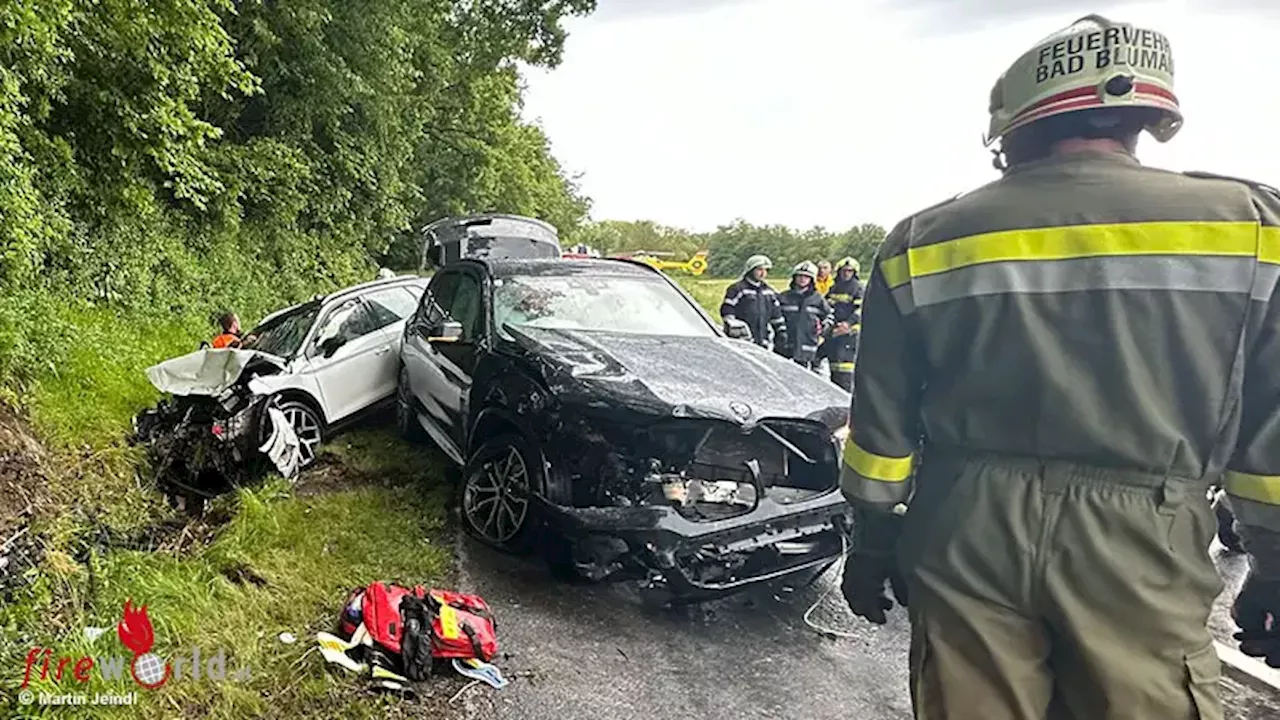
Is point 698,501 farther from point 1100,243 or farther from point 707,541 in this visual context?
point 1100,243

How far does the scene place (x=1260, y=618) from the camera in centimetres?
170

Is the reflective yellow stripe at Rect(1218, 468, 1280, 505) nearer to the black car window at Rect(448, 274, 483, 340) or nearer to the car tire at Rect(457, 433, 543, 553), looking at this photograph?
the car tire at Rect(457, 433, 543, 553)

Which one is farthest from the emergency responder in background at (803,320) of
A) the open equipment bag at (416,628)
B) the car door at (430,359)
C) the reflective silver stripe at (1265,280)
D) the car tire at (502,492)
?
the reflective silver stripe at (1265,280)

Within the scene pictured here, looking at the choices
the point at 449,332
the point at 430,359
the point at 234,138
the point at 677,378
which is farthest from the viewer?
the point at 234,138

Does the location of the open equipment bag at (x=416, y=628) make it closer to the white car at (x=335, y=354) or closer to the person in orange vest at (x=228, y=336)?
the white car at (x=335, y=354)

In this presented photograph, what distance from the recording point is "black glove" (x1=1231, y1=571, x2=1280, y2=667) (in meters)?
1.66

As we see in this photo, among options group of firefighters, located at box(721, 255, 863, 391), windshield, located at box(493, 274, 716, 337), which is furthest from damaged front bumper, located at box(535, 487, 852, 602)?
group of firefighters, located at box(721, 255, 863, 391)

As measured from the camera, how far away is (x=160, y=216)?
11.3 meters

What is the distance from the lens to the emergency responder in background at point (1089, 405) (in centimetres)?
145

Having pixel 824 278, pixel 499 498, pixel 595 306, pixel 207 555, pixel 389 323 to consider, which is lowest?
pixel 207 555

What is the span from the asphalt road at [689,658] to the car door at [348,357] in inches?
117

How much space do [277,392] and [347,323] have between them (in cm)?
110

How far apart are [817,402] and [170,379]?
202 inches

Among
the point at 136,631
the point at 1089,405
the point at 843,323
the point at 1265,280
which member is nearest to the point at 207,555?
the point at 136,631
